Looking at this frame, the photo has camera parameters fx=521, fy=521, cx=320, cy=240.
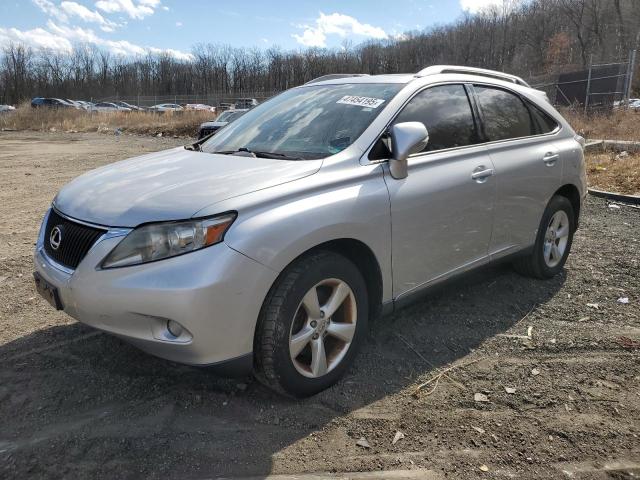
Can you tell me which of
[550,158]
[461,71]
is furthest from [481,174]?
[550,158]

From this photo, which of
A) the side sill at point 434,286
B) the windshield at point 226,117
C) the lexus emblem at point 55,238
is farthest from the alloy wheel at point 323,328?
the windshield at point 226,117

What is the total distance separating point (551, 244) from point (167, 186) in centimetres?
344

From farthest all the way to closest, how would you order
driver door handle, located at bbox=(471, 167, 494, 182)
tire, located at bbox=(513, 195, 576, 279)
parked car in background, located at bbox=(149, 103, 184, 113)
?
parked car in background, located at bbox=(149, 103, 184, 113) < tire, located at bbox=(513, 195, 576, 279) < driver door handle, located at bbox=(471, 167, 494, 182)

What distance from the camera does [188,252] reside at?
7.79ft

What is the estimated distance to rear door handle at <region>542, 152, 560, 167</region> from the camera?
14.0 feet

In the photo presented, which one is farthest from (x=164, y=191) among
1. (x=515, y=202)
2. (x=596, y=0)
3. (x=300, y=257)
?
(x=596, y=0)

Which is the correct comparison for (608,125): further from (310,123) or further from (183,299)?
(183,299)

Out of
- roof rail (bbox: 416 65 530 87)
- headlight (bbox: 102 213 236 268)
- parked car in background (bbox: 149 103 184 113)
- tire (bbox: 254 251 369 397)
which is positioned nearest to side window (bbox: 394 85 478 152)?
roof rail (bbox: 416 65 530 87)

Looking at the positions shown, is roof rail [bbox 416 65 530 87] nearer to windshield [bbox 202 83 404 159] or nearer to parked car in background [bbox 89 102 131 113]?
windshield [bbox 202 83 404 159]

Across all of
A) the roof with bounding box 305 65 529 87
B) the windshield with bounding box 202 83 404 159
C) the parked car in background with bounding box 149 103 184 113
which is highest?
the parked car in background with bounding box 149 103 184 113

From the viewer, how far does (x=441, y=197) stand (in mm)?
3305

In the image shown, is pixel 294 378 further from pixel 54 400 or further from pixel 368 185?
pixel 54 400

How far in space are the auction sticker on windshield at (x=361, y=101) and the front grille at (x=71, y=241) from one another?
1.78m

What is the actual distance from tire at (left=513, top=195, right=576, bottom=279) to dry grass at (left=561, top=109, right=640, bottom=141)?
10.7m
